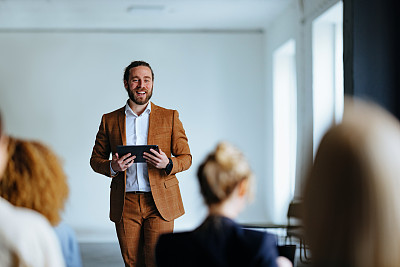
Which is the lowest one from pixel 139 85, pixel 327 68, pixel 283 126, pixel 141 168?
pixel 141 168

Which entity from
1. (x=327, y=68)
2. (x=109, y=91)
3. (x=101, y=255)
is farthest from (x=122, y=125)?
(x=109, y=91)

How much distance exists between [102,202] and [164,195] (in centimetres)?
522

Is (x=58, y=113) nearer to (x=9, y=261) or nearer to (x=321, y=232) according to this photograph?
(x=9, y=261)

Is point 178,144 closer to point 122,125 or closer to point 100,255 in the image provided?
point 122,125

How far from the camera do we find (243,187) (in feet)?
6.08

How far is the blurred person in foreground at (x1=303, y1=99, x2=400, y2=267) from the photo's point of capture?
41.3 inches

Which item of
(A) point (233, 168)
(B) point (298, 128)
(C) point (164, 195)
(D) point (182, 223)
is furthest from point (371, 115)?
(D) point (182, 223)

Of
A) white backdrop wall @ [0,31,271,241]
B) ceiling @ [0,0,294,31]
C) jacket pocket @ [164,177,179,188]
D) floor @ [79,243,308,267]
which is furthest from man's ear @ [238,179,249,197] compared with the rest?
white backdrop wall @ [0,31,271,241]

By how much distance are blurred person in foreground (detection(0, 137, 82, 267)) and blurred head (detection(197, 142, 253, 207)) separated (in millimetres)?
493

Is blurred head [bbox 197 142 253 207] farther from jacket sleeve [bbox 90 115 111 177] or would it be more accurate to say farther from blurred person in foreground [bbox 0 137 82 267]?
jacket sleeve [bbox 90 115 111 177]

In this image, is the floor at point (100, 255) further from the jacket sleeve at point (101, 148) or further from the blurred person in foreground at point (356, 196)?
the blurred person in foreground at point (356, 196)

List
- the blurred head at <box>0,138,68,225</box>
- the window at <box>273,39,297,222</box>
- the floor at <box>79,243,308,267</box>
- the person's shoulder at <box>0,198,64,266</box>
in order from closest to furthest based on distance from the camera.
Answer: the person's shoulder at <box>0,198,64,266</box> → the blurred head at <box>0,138,68,225</box> → the floor at <box>79,243,308,267</box> → the window at <box>273,39,297,222</box>

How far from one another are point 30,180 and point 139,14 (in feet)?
19.3

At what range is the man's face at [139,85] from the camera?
3729 millimetres
